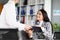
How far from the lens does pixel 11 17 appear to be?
339cm

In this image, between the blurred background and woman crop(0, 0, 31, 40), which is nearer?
woman crop(0, 0, 31, 40)

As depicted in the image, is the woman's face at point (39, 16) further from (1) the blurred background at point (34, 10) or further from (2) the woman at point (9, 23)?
(2) the woman at point (9, 23)

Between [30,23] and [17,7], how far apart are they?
0.49m

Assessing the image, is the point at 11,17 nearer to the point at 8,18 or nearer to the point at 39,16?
the point at 8,18

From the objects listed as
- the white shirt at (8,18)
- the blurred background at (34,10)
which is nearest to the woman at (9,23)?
the white shirt at (8,18)

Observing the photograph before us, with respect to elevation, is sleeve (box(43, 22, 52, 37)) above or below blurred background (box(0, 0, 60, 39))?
below

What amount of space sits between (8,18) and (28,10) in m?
0.52

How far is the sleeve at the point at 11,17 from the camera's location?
A: 3.36m

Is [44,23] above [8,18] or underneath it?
underneath

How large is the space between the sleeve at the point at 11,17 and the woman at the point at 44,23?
304mm

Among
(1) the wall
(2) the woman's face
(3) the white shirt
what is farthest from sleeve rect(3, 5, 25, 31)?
(1) the wall

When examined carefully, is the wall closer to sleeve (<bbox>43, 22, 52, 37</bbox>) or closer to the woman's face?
sleeve (<bbox>43, 22, 52, 37</bbox>)

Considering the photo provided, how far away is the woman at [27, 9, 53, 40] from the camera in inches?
136

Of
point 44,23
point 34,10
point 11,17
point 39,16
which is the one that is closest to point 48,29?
point 44,23
